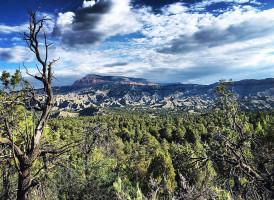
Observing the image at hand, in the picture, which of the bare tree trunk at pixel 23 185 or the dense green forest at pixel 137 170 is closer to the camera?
the bare tree trunk at pixel 23 185

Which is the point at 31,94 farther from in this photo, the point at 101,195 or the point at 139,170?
the point at 139,170

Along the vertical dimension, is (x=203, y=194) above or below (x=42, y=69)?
below

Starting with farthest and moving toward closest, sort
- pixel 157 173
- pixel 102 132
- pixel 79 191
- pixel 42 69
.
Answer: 1. pixel 157 173
2. pixel 79 191
3. pixel 102 132
4. pixel 42 69

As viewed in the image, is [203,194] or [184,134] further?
[184,134]

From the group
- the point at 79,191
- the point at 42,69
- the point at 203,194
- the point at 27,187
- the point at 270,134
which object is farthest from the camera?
the point at 270,134

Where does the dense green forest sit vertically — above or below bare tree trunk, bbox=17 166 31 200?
below

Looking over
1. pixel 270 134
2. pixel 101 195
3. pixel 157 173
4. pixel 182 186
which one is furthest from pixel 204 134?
pixel 182 186

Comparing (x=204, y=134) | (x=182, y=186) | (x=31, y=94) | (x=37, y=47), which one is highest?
(x=37, y=47)

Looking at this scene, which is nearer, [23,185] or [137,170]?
[23,185]

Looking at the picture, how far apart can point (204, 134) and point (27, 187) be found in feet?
268

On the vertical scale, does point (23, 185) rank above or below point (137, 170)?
above

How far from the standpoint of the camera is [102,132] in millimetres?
10859

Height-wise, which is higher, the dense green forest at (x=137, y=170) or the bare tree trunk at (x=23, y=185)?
the bare tree trunk at (x=23, y=185)

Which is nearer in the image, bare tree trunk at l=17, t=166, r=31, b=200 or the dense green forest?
bare tree trunk at l=17, t=166, r=31, b=200
